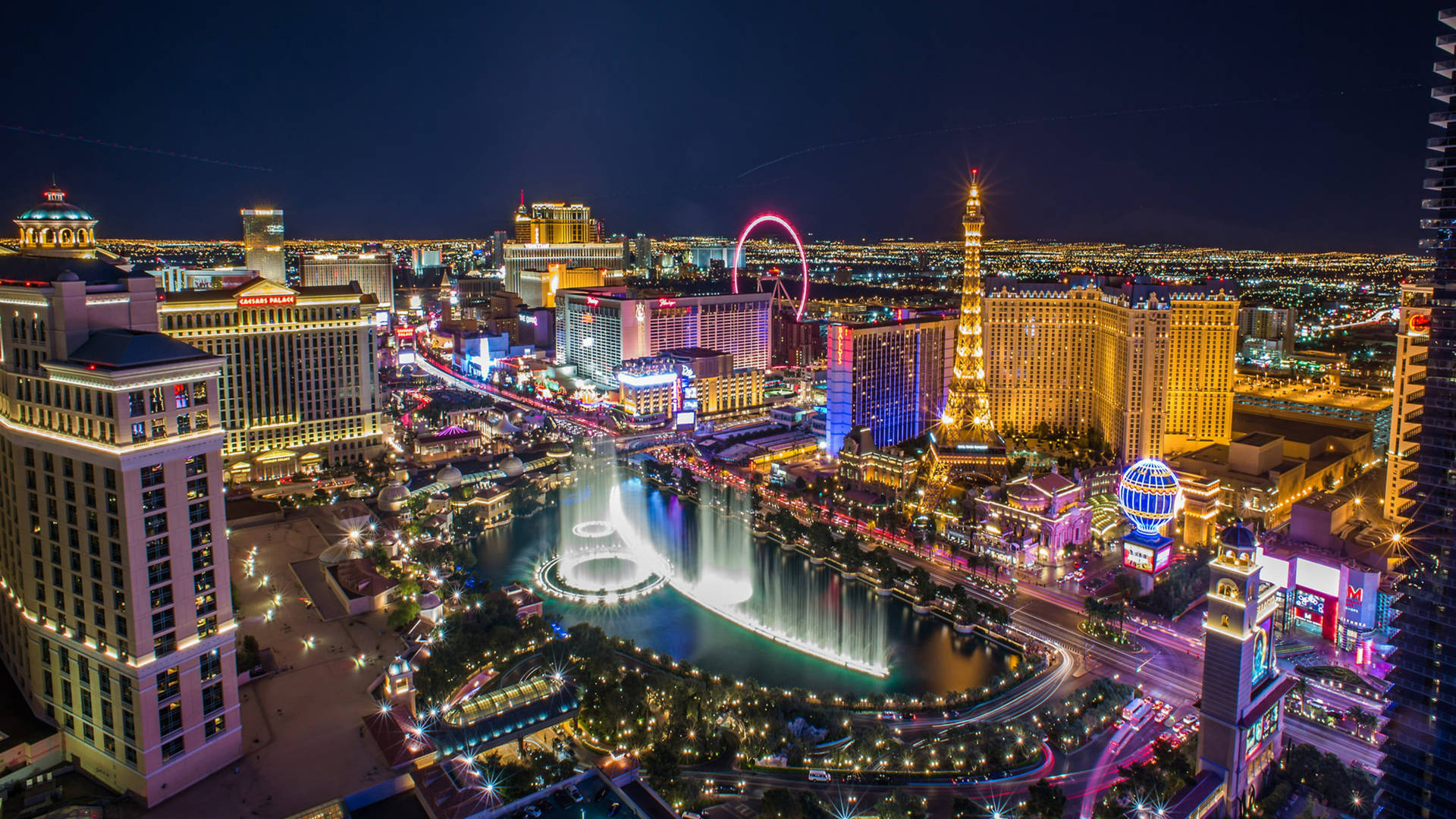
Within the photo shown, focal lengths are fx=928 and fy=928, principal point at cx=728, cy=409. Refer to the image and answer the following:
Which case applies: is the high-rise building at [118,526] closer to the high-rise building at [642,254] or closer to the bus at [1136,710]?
the bus at [1136,710]

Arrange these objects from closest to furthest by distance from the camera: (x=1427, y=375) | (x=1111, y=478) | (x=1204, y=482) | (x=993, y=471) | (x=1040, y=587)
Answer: (x=1427, y=375)
(x=1040, y=587)
(x=1204, y=482)
(x=1111, y=478)
(x=993, y=471)

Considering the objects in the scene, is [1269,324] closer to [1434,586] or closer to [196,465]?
[1434,586]

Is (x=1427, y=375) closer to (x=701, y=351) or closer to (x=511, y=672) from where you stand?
(x=511, y=672)

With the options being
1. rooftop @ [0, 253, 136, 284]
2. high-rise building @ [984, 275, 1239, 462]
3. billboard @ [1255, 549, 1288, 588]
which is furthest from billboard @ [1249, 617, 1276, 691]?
rooftop @ [0, 253, 136, 284]

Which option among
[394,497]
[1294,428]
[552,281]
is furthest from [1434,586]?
[552,281]

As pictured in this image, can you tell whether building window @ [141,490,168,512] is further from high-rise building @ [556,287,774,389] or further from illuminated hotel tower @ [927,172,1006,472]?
high-rise building @ [556,287,774,389]

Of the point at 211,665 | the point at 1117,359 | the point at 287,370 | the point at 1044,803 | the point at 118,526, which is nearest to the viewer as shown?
the point at 118,526

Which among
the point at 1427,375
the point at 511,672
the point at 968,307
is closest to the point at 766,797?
the point at 511,672

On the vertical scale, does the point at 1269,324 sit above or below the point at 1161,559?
above
